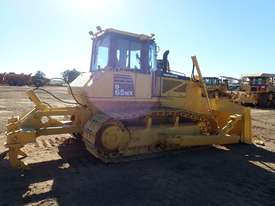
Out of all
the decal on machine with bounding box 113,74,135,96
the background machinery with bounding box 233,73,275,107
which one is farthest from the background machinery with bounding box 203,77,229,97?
the decal on machine with bounding box 113,74,135,96

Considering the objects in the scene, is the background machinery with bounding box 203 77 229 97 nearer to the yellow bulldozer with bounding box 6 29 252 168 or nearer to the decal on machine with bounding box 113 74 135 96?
the yellow bulldozer with bounding box 6 29 252 168

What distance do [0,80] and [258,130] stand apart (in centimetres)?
4662

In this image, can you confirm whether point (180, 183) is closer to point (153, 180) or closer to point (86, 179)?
point (153, 180)

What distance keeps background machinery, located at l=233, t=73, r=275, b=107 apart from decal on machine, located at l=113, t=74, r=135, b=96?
65.9 ft

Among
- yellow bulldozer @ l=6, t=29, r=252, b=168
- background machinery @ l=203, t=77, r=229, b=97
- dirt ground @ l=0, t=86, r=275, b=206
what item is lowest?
dirt ground @ l=0, t=86, r=275, b=206

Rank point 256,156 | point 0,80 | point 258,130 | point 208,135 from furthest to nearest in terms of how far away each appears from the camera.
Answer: point 0,80
point 258,130
point 208,135
point 256,156

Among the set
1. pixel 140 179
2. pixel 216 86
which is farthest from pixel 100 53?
pixel 216 86

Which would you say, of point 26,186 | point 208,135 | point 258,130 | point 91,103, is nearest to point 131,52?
point 91,103

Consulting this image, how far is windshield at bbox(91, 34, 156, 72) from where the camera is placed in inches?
300

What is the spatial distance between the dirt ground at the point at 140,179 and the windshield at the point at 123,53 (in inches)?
92.9

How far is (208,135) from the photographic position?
888 cm

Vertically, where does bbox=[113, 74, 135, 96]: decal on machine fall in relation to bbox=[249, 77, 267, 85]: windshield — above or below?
below

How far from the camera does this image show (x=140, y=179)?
5992 mm

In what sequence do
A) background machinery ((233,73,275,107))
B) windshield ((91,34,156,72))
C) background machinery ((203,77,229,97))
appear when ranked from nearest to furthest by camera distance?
1. windshield ((91,34,156,72))
2. background machinery ((233,73,275,107))
3. background machinery ((203,77,229,97))
